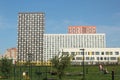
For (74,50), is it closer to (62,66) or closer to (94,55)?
(94,55)

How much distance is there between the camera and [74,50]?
6230 inches

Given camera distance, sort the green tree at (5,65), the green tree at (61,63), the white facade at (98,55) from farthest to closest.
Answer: the white facade at (98,55) → the green tree at (5,65) → the green tree at (61,63)

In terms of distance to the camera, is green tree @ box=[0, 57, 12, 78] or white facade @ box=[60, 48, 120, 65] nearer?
green tree @ box=[0, 57, 12, 78]

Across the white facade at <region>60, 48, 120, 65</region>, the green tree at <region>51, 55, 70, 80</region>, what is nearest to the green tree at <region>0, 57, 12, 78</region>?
the green tree at <region>51, 55, 70, 80</region>

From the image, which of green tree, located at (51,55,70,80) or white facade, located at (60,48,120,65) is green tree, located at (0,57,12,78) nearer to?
green tree, located at (51,55,70,80)

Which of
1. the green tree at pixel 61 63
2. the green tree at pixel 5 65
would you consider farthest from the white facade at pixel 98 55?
the green tree at pixel 61 63

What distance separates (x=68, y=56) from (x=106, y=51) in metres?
119

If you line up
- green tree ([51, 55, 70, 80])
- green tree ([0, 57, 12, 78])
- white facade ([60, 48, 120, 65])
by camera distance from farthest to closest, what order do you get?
white facade ([60, 48, 120, 65]) < green tree ([0, 57, 12, 78]) < green tree ([51, 55, 70, 80])

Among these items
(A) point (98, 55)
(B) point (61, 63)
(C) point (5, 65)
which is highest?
(A) point (98, 55)

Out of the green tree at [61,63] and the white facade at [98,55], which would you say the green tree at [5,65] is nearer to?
the green tree at [61,63]

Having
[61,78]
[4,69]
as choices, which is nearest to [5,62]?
[4,69]

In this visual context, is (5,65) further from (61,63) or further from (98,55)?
(98,55)

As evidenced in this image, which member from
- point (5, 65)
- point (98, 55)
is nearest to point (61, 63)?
point (5, 65)

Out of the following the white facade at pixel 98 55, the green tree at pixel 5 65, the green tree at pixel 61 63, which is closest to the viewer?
the green tree at pixel 61 63
